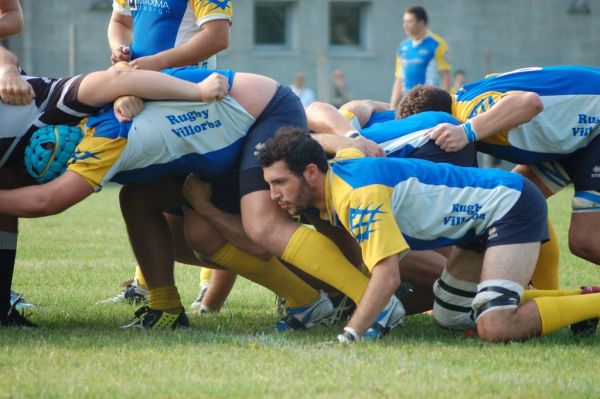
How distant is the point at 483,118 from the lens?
598cm

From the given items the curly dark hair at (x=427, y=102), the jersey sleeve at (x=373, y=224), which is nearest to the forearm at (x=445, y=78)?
the curly dark hair at (x=427, y=102)

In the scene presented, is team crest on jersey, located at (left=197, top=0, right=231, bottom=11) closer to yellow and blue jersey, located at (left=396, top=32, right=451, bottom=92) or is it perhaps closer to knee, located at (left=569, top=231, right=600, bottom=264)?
knee, located at (left=569, top=231, right=600, bottom=264)

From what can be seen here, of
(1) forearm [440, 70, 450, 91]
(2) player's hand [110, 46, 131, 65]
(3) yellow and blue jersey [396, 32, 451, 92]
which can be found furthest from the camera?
(1) forearm [440, 70, 450, 91]

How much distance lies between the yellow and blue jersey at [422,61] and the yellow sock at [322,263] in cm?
1030

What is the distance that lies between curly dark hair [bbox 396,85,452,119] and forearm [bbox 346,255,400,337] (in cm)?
181

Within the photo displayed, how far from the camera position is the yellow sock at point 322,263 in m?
5.28

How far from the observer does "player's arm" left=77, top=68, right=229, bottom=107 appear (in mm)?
5238

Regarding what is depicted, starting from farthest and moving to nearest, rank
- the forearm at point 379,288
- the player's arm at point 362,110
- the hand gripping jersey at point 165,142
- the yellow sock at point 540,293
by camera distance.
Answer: the player's arm at point 362,110
the yellow sock at point 540,293
the hand gripping jersey at point 165,142
the forearm at point 379,288

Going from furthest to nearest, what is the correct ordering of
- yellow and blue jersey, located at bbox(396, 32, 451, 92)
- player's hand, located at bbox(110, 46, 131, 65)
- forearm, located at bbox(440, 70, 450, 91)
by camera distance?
forearm, located at bbox(440, 70, 450, 91) → yellow and blue jersey, located at bbox(396, 32, 451, 92) → player's hand, located at bbox(110, 46, 131, 65)

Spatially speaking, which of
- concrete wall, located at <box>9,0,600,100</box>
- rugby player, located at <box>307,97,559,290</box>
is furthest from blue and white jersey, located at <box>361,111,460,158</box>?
concrete wall, located at <box>9,0,600,100</box>

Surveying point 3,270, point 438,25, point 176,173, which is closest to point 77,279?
point 3,270

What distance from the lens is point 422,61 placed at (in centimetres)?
1531

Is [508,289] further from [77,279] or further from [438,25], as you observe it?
[438,25]

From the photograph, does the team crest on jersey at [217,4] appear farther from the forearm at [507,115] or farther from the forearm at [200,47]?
the forearm at [507,115]
